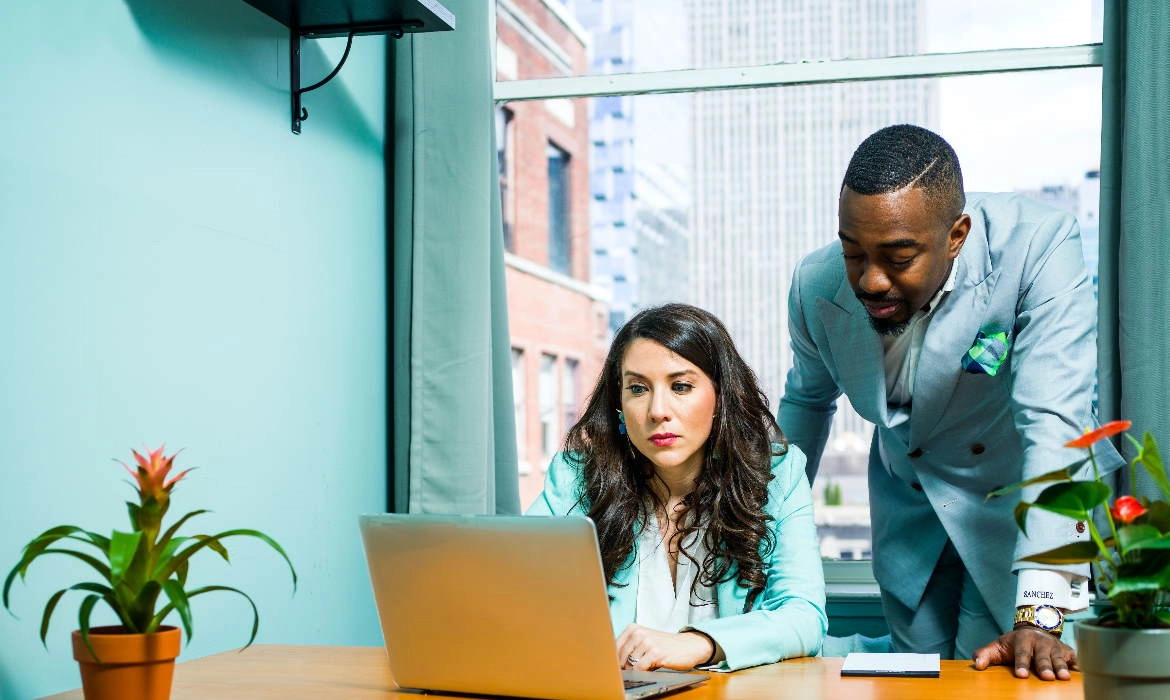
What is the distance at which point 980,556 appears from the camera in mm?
2109

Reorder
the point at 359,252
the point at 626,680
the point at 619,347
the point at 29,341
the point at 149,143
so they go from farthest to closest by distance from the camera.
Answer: the point at 359,252 → the point at 619,347 → the point at 149,143 → the point at 29,341 → the point at 626,680

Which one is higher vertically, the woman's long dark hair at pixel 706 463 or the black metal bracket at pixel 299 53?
the black metal bracket at pixel 299 53

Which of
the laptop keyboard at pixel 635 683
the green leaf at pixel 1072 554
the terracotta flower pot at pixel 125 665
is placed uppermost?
the green leaf at pixel 1072 554

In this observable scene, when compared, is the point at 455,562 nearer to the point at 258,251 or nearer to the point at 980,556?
the point at 258,251

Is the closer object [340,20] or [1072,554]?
[1072,554]

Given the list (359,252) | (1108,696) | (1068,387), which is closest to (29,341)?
(359,252)

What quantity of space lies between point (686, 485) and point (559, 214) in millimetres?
1151

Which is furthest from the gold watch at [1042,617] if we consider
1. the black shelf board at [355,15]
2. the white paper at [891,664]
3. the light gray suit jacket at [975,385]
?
the black shelf board at [355,15]

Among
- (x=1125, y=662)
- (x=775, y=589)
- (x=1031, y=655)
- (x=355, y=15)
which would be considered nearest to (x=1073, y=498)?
(x=1125, y=662)

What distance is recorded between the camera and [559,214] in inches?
119

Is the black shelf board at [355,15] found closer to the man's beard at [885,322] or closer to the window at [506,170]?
the window at [506,170]

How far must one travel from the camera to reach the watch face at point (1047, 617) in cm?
160

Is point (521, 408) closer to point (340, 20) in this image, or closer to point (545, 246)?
point (545, 246)

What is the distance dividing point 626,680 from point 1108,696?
55 cm
